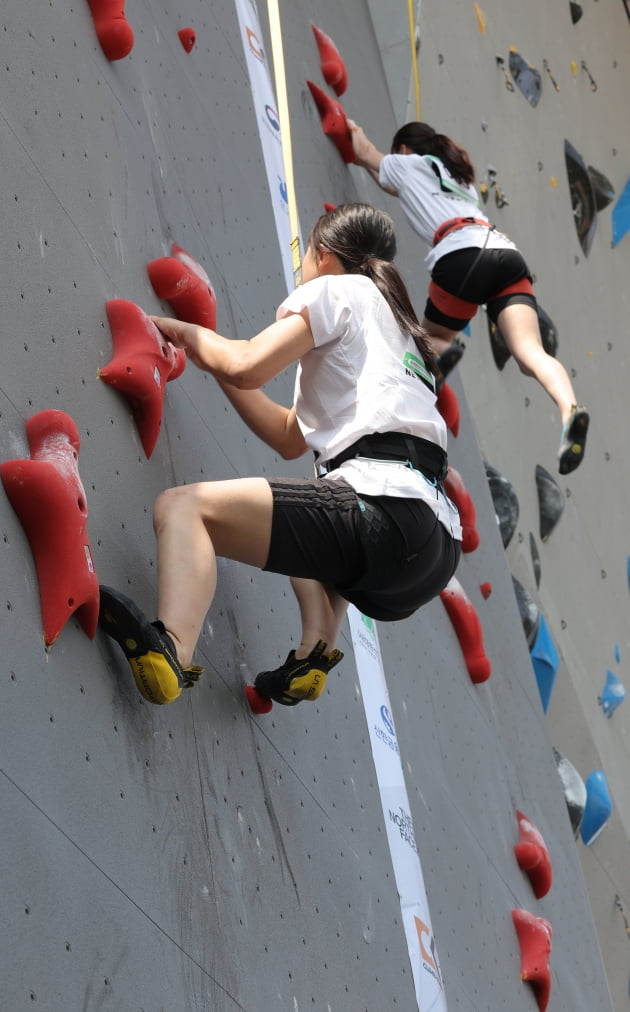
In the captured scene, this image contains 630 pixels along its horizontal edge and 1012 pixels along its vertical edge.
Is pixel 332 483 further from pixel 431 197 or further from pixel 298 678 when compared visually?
pixel 431 197

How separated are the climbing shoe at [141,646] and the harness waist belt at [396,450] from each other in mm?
474

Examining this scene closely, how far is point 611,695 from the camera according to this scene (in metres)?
5.88

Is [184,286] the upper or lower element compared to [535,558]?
upper

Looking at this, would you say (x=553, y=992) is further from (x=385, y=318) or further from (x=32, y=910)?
(x=32, y=910)

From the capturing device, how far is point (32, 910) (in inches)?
50.3

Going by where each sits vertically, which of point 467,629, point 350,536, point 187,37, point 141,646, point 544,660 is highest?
point 187,37

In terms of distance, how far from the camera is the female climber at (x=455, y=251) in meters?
3.47

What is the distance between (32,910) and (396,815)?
1.49 metres

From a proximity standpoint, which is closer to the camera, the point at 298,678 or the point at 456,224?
the point at 298,678

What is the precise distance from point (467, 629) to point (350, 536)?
187 cm

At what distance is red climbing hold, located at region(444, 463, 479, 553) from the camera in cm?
397

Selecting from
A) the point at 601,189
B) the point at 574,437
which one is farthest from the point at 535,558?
the point at 574,437

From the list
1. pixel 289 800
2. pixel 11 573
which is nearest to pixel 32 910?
pixel 11 573

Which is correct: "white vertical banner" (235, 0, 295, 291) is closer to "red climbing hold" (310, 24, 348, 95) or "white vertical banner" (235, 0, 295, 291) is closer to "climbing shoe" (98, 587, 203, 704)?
"red climbing hold" (310, 24, 348, 95)
